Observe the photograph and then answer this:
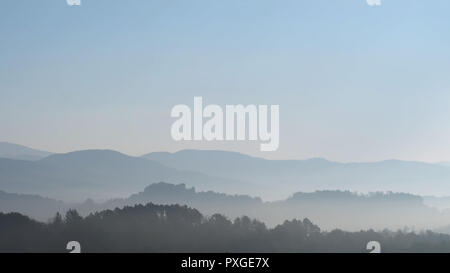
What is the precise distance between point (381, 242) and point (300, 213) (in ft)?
2.43

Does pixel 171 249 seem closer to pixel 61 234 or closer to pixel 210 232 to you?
pixel 210 232

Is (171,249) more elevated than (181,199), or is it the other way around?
(181,199)
